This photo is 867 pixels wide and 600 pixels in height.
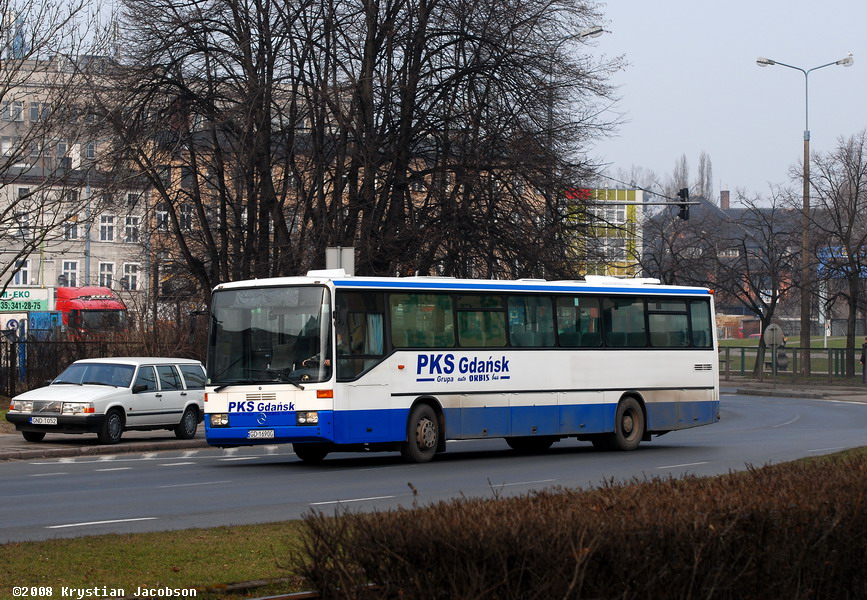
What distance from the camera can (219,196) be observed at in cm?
3503

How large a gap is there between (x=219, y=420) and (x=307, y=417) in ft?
4.87

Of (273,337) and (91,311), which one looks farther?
(91,311)

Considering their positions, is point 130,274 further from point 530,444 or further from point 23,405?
point 530,444

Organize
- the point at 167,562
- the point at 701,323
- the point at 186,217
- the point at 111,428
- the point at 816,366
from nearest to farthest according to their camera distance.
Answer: the point at 167,562, the point at 111,428, the point at 701,323, the point at 186,217, the point at 816,366

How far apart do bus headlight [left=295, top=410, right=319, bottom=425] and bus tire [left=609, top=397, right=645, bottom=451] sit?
6706 mm

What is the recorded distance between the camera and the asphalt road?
44.0 feet

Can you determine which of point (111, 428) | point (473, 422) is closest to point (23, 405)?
point (111, 428)

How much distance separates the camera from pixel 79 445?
2514 cm

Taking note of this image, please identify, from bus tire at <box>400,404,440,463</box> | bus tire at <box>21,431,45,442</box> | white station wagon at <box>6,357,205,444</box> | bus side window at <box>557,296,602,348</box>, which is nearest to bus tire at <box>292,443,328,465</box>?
bus tire at <box>400,404,440,463</box>

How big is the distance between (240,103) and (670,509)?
2728 centimetres

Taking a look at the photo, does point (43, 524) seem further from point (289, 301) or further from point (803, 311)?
point (803, 311)

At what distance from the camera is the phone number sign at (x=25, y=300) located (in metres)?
43.2

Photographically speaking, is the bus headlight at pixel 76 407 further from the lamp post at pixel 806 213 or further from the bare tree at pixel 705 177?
the bare tree at pixel 705 177

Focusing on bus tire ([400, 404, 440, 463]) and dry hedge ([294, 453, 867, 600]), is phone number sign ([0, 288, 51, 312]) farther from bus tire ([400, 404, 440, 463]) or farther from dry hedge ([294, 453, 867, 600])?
dry hedge ([294, 453, 867, 600])
